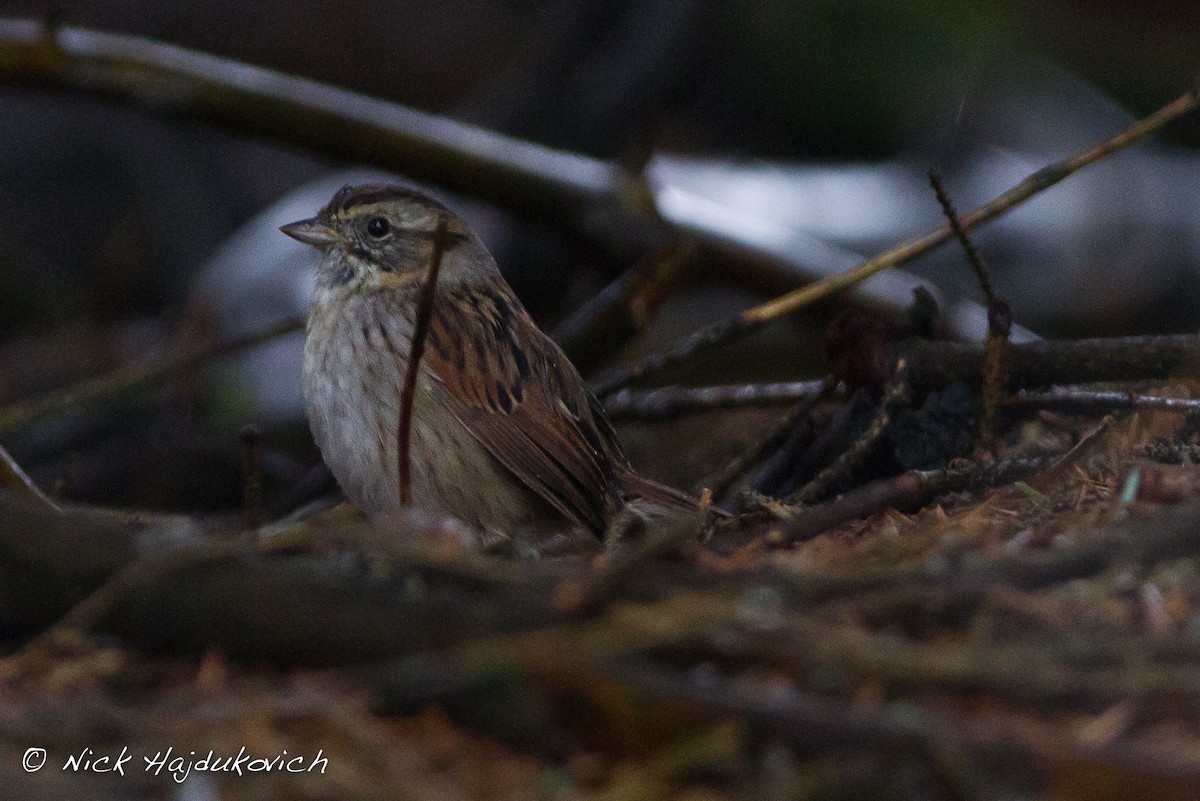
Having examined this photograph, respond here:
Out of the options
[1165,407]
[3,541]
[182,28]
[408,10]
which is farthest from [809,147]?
[3,541]

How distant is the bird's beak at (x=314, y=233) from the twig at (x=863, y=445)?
1497mm

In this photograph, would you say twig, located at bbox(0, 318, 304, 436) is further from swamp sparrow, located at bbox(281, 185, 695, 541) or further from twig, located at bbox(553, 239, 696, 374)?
twig, located at bbox(553, 239, 696, 374)

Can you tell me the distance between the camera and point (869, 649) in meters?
1.62

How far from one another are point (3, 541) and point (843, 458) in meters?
1.77

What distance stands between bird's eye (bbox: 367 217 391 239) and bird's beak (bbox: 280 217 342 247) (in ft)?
0.30

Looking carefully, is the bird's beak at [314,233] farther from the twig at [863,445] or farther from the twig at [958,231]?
the twig at [958,231]

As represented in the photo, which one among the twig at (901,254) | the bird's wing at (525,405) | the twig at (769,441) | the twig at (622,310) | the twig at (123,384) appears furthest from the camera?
the twig at (622,310)

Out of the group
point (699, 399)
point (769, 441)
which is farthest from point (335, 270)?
point (769, 441)

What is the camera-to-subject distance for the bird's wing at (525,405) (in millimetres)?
3439

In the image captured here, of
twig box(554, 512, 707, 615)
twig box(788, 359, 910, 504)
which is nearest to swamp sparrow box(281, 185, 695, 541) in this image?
twig box(788, 359, 910, 504)

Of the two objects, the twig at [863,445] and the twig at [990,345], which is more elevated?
the twig at [990,345]

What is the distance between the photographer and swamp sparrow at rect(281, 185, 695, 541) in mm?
3350

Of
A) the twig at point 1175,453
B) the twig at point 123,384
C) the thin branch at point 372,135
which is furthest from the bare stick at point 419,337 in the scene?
the thin branch at point 372,135

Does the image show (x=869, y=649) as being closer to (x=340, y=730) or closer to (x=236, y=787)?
(x=340, y=730)
